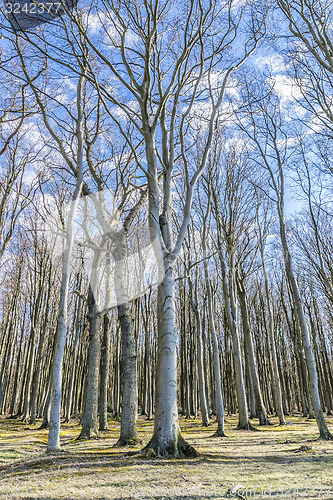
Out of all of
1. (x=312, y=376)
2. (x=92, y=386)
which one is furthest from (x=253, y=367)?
(x=92, y=386)

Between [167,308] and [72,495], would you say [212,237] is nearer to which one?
[167,308]

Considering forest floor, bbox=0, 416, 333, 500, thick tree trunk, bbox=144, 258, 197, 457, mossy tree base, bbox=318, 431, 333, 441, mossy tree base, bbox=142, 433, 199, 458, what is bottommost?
mossy tree base, bbox=318, 431, 333, 441

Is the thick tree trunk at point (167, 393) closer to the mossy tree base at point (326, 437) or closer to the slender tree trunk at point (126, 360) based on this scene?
the slender tree trunk at point (126, 360)

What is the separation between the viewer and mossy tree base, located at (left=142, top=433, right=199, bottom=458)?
4.55 m

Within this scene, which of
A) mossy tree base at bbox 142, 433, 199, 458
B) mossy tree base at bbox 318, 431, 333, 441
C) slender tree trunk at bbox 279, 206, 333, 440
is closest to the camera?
mossy tree base at bbox 142, 433, 199, 458

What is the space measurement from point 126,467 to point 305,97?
8.17 metres

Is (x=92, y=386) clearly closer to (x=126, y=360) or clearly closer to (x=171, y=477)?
(x=126, y=360)

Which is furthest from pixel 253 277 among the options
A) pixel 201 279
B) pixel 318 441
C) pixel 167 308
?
pixel 167 308

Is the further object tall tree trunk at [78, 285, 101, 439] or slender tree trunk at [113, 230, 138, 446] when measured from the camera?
tall tree trunk at [78, 285, 101, 439]

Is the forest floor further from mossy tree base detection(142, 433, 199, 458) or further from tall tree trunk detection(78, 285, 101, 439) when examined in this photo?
tall tree trunk detection(78, 285, 101, 439)

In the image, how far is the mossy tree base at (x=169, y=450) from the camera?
455cm

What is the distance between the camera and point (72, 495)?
9.41ft

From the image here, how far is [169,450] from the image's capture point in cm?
458

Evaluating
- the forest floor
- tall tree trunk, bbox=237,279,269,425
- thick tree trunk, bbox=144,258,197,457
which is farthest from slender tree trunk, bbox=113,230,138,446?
tall tree trunk, bbox=237,279,269,425
